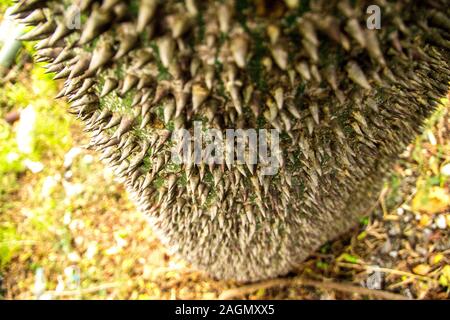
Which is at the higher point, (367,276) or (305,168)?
(305,168)

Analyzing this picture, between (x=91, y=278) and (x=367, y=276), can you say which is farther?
(x=91, y=278)

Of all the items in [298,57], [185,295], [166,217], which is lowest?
[185,295]

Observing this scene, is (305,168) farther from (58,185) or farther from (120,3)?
(58,185)

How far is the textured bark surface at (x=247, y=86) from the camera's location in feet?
1.46

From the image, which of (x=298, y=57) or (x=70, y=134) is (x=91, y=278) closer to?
(x=70, y=134)

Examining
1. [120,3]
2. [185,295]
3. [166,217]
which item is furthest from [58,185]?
[120,3]

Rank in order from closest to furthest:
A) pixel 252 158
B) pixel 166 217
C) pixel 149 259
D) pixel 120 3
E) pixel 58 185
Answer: pixel 120 3, pixel 252 158, pixel 166 217, pixel 149 259, pixel 58 185

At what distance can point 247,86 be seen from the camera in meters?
0.50

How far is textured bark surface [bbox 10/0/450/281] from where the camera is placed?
1.46 feet

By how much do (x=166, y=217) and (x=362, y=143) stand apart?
41 centimetres

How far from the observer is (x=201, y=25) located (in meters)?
0.44

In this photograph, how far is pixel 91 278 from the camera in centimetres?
134
